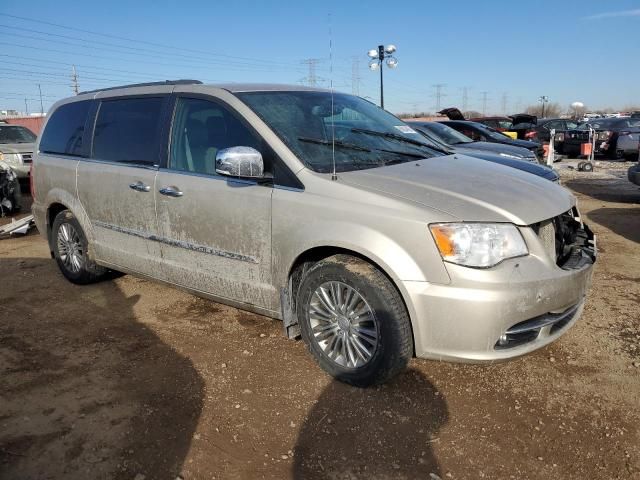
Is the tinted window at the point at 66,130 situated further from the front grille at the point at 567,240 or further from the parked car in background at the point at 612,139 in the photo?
the parked car in background at the point at 612,139

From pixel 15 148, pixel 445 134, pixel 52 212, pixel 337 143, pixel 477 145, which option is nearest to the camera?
pixel 337 143

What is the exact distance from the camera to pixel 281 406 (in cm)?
295

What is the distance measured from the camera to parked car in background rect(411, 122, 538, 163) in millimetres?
8766

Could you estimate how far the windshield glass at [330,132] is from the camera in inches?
131

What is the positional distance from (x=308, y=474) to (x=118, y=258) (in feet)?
9.12

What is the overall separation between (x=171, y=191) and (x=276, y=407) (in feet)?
5.66

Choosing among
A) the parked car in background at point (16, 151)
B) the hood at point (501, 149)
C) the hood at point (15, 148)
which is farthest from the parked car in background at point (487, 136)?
the hood at point (15, 148)

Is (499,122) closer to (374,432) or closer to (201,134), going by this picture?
(201,134)

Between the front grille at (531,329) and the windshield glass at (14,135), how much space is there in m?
13.0

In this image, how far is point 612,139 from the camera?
17.7 m

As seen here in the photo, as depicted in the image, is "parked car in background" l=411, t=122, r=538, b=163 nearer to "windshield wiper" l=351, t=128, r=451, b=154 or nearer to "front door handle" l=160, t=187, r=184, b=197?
"windshield wiper" l=351, t=128, r=451, b=154

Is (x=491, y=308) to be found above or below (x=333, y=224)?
below

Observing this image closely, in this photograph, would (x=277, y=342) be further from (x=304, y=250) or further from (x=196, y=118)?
(x=196, y=118)

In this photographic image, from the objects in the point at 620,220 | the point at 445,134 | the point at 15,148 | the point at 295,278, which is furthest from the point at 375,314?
the point at 15,148
